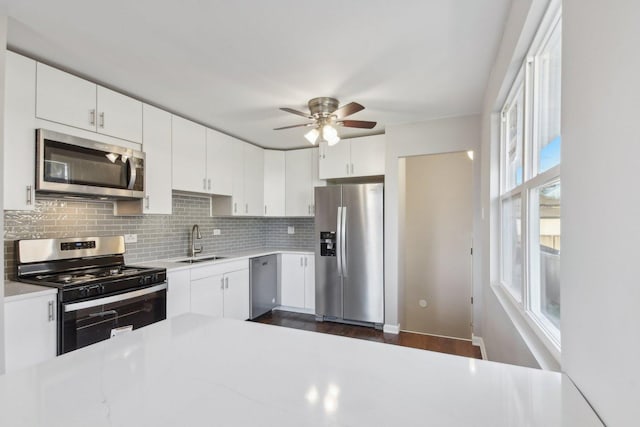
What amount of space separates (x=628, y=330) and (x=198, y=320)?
1.23 m

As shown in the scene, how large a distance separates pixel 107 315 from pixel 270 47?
217 centimetres

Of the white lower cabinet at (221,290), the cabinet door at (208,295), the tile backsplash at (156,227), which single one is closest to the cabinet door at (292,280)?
the tile backsplash at (156,227)

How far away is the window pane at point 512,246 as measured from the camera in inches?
78.2

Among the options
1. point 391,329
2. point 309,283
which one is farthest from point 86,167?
point 391,329

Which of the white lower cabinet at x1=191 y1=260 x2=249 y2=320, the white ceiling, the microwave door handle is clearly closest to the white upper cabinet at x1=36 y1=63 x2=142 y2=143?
the white ceiling

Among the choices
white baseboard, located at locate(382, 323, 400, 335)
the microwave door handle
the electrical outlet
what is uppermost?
the microwave door handle

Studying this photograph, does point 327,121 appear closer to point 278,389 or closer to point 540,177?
point 540,177


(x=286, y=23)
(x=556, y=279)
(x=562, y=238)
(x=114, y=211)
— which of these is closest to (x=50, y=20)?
(x=286, y=23)

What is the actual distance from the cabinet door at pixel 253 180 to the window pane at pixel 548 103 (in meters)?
3.38

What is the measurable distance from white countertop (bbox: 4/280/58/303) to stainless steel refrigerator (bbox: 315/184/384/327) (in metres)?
2.69

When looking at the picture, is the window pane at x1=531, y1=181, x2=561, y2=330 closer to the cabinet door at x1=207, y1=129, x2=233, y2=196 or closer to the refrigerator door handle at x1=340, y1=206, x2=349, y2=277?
the refrigerator door handle at x1=340, y1=206, x2=349, y2=277

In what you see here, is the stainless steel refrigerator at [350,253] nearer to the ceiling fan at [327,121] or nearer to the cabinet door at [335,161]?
the cabinet door at [335,161]

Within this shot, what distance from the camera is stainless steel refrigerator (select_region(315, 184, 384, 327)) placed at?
147 inches

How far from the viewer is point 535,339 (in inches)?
54.2
